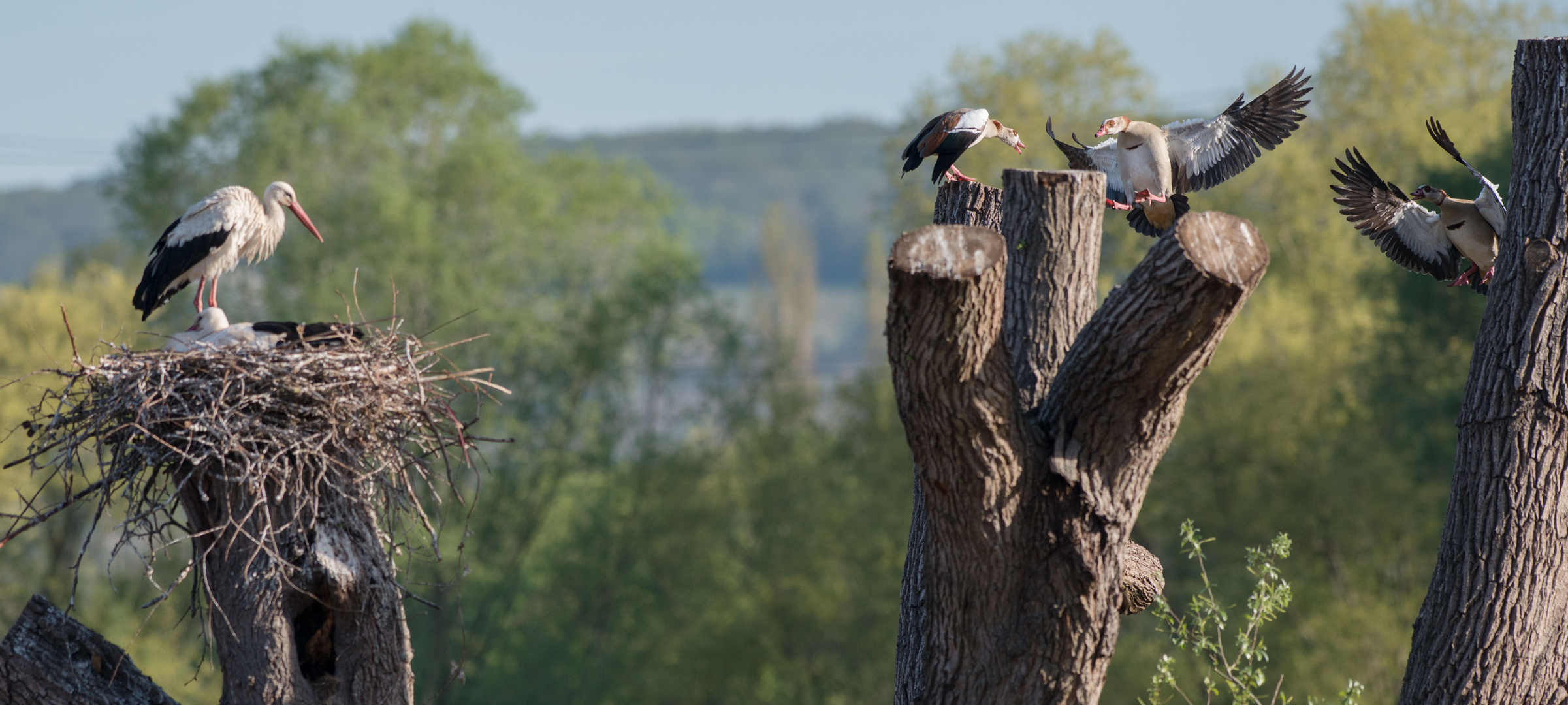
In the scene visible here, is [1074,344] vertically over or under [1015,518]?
over

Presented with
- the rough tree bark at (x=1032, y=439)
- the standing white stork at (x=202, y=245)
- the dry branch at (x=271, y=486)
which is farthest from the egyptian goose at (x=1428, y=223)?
the standing white stork at (x=202, y=245)

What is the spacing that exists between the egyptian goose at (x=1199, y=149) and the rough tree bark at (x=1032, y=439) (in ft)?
8.82

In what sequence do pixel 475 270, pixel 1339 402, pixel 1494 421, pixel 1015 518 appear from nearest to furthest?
pixel 1015 518 → pixel 1494 421 → pixel 1339 402 → pixel 475 270

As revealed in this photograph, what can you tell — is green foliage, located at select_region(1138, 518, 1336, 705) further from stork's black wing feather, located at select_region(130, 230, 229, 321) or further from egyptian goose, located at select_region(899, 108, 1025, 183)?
Result: stork's black wing feather, located at select_region(130, 230, 229, 321)

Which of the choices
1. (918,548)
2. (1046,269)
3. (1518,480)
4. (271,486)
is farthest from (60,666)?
(1518,480)

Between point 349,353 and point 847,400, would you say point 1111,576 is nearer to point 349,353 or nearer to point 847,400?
point 349,353

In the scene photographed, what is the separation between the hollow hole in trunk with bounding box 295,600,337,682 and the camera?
179 inches

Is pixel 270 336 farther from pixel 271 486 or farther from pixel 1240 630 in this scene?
pixel 1240 630

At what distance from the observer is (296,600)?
4480 mm

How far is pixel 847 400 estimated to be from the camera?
26312mm

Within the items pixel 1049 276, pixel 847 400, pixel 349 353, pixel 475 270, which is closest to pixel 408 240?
pixel 475 270

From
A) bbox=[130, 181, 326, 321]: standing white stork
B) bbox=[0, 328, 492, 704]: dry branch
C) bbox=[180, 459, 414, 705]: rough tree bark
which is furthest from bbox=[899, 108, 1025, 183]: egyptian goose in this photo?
bbox=[130, 181, 326, 321]: standing white stork

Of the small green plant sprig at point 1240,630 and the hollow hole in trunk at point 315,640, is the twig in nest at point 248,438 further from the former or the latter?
the small green plant sprig at point 1240,630

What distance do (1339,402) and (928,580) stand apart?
1763 cm
